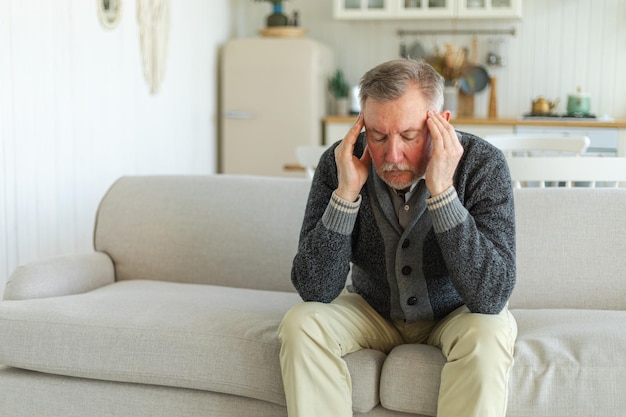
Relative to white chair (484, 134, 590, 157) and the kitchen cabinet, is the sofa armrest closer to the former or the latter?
white chair (484, 134, 590, 157)

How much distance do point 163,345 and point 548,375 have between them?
38.1 inches

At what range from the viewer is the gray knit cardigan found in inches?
79.9

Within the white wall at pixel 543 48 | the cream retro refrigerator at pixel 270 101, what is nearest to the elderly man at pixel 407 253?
the cream retro refrigerator at pixel 270 101

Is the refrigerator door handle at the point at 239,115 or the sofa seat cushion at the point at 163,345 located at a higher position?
the refrigerator door handle at the point at 239,115

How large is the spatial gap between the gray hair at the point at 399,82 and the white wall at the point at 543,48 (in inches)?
155

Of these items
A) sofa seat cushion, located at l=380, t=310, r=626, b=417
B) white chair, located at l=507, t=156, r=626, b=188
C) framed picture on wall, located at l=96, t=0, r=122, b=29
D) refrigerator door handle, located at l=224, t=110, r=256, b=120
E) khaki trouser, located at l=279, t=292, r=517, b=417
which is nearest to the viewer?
khaki trouser, located at l=279, t=292, r=517, b=417

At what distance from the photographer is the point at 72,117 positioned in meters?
3.99

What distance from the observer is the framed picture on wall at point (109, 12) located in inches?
167

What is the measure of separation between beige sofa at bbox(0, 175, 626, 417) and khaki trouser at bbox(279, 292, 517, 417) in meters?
0.07

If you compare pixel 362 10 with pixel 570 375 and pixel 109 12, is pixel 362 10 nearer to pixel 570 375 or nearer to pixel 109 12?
pixel 109 12

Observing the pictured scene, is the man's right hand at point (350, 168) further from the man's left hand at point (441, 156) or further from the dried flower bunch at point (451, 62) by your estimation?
the dried flower bunch at point (451, 62)

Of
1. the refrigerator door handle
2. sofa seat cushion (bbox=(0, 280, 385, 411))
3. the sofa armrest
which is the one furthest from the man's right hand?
the refrigerator door handle

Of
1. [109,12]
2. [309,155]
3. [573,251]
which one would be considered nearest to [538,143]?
[309,155]

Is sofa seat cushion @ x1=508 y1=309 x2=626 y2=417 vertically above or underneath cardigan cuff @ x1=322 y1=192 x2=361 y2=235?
underneath
